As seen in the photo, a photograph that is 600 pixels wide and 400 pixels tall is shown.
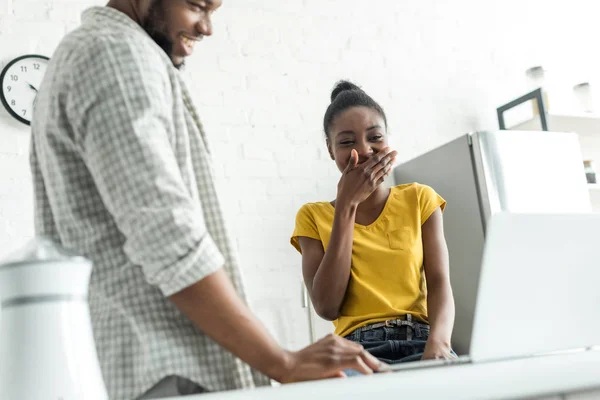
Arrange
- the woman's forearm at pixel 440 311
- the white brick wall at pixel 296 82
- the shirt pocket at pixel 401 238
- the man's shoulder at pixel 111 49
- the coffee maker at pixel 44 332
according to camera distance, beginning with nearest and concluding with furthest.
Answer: the coffee maker at pixel 44 332, the man's shoulder at pixel 111 49, the woman's forearm at pixel 440 311, the shirt pocket at pixel 401 238, the white brick wall at pixel 296 82

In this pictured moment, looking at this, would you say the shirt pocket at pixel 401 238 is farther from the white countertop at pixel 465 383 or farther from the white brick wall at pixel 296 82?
the white countertop at pixel 465 383

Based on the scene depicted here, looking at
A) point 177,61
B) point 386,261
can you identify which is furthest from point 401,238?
point 177,61

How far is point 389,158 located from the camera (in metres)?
1.71

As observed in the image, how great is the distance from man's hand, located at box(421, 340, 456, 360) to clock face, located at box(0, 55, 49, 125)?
1.81m

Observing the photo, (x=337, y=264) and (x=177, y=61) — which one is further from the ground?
(x=177, y=61)

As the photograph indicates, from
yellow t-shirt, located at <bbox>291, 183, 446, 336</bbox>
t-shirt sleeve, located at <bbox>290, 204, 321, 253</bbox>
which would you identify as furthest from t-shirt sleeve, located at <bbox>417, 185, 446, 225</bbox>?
t-shirt sleeve, located at <bbox>290, 204, 321, 253</bbox>

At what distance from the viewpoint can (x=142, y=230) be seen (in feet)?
2.61

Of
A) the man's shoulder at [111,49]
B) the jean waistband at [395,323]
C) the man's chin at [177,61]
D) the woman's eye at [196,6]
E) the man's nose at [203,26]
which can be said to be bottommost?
the jean waistband at [395,323]

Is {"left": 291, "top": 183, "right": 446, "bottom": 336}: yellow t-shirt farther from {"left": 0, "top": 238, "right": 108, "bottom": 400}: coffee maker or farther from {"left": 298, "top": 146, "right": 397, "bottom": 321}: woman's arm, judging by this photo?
{"left": 0, "top": 238, "right": 108, "bottom": 400}: coffee maker

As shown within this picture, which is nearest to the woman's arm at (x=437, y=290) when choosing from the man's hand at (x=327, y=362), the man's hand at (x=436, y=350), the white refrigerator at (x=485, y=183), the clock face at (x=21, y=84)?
the man's hand at (x=436, y=350)

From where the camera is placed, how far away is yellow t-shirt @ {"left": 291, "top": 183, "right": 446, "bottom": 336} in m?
1.60

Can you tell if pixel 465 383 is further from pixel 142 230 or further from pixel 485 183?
pixel 485 183

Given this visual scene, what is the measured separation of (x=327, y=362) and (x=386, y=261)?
33.0 inches

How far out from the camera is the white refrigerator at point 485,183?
9.11 ft
